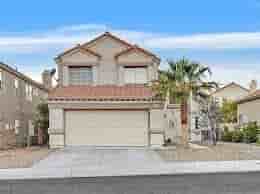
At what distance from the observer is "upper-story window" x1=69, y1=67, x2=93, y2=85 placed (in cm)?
3434

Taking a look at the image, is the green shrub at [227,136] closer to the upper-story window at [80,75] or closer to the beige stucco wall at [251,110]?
the beige stucco wall at [251,110]

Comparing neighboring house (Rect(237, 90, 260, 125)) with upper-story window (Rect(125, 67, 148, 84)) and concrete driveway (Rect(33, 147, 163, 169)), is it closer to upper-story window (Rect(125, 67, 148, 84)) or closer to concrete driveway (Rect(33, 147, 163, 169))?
upper-story window (Rect(125, 67, 148, 84))

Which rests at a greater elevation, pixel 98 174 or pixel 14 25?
pixel 14 25

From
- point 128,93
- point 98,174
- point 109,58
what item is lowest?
point 98,174

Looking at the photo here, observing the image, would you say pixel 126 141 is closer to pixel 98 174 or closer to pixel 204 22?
pixel 204 22

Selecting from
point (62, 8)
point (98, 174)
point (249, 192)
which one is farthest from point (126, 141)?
point (249, 192)

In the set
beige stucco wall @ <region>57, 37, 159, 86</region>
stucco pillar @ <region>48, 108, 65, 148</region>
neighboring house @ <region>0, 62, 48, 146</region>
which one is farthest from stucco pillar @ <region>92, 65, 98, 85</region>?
neighboring house @ <region>0, 62, 48, 146</region>

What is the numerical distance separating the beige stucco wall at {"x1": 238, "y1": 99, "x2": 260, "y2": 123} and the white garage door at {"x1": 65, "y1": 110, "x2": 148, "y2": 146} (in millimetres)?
12353

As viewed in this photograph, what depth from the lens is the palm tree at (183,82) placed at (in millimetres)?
30172

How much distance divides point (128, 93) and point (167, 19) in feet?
27.5

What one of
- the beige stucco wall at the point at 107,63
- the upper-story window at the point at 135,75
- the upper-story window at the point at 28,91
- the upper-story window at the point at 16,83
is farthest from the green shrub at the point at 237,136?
the upper-story window at the point at 16,83

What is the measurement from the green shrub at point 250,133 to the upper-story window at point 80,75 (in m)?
14.0

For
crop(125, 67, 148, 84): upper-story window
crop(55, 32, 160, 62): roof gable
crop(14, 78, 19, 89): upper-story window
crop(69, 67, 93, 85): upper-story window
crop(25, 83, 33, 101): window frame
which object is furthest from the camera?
crop(25, 83, 33, 101): window frame

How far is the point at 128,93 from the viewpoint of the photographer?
107 ft
